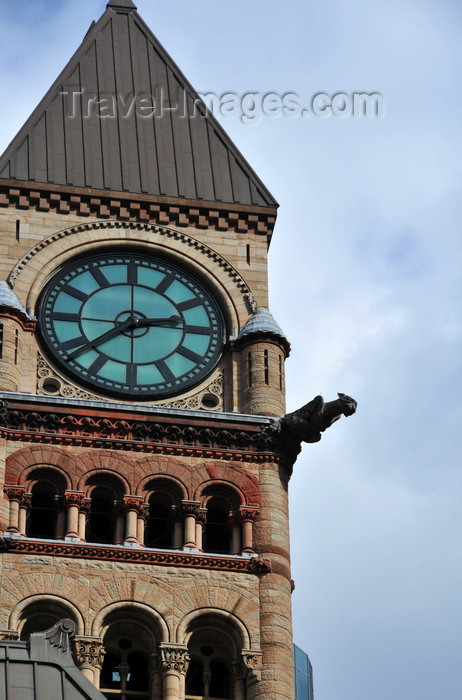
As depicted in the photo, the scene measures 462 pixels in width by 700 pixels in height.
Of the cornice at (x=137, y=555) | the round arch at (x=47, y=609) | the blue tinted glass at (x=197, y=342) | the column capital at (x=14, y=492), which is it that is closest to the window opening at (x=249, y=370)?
the blue tinted glass at (x=197, y=342)

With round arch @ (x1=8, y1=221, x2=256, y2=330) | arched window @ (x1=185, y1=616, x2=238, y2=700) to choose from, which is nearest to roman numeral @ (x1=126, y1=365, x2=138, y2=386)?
round arch @ (x1=8, y1=221, x2=256, y2=330)

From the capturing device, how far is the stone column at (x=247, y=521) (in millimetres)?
52188

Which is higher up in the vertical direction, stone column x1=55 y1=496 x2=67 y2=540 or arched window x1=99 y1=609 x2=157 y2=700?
stone column x1=55 y1=496 x2=67 y2=540

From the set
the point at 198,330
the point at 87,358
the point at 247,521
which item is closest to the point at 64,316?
the point at 87,358

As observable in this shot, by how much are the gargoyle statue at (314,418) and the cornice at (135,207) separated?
6.53m

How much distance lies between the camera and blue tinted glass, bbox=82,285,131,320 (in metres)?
55.9

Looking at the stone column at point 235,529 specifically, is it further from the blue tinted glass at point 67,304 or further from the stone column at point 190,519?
the blue tinted glass at point 67,304

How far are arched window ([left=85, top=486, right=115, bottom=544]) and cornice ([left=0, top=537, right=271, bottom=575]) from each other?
4.15 feet

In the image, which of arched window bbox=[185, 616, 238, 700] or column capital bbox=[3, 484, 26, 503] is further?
column capital bbox=[3, 484, 26, 503]

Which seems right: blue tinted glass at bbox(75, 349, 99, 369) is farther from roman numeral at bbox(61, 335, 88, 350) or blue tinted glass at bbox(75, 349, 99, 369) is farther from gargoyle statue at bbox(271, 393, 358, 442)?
gargoyle statue at bbox(271, 393, 358, 442)

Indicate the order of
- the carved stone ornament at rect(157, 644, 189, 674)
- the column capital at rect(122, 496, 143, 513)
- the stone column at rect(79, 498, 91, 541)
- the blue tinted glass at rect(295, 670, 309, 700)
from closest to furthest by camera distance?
the carved stone ornament at rect(157, 644, 189, 674) → the stone column at rect(79, 498, 91, 541) → the column capital at rect(122, 496, 143, 513) → the blue tinted glass at rect(295, 670, 309, 700)

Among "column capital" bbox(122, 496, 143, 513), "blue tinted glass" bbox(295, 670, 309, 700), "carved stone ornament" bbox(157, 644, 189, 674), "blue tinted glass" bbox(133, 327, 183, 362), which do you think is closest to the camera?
"carved stone ornament" bbox(157, 644, 189, 674)

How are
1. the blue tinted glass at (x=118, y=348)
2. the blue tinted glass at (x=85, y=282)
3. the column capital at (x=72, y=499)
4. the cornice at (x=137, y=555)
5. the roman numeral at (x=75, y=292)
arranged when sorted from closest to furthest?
the cornice at (x=137, y=555) < the column capital at (x=72, y=499) < the blue tinted glass at (x=118, y=348) < the roman numeral at (x=75, y=292) < the blue tinted glass at (x=85, y=282)

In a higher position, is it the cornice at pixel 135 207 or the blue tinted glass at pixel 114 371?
the cornice at pixel 135 207
